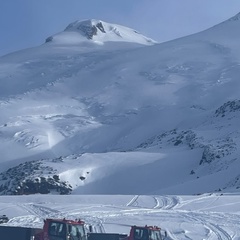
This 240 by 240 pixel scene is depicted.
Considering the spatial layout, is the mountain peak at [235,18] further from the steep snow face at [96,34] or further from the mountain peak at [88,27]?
the mountain peak at [88,27]

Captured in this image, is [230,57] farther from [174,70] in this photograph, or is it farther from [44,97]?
[44,97]

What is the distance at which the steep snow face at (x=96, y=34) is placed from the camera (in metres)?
175

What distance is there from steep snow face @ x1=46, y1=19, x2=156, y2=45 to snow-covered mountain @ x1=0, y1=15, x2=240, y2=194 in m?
1.07

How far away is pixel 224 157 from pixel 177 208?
33.4 meters

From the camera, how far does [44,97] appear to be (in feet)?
385

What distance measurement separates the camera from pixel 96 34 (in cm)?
18025

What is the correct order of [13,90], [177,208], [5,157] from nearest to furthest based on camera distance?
[177,208] < [5,157] < [13,90]

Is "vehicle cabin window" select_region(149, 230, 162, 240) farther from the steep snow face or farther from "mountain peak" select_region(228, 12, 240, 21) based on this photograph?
"mountain peak" select_region(228, 12, 240, 21)

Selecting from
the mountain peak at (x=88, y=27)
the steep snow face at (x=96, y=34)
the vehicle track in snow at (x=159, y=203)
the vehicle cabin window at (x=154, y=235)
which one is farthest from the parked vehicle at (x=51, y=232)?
the mountain peak at (x=88, y=27)

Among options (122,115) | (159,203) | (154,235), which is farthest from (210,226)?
(122,115)

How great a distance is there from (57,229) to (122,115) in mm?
87655

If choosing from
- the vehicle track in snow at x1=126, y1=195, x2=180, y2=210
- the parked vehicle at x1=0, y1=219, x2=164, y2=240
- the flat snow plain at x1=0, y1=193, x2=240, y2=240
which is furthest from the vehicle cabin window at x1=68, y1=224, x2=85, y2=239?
the vehicle track in snow at x1=126, y1=195, x2=180, y2=210

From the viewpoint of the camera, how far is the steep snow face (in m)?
175

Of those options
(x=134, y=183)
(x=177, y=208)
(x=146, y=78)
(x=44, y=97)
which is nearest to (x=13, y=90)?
(x=44, y=97)
